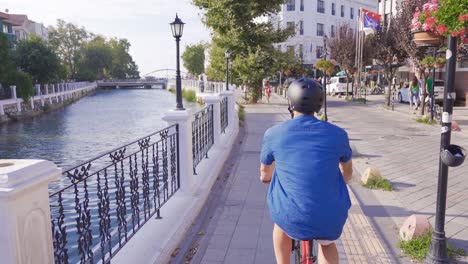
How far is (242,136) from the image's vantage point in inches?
509

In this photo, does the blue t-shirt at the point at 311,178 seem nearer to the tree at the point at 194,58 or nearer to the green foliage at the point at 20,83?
the green foliage at the point at 20,83

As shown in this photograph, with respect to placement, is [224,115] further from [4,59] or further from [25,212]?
[4,59]

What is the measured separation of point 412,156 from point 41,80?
4064 cm

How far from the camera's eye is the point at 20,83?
103ft

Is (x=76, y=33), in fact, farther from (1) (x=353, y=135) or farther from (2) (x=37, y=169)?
(2) (x=37, y=169)

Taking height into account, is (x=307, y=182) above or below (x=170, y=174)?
above

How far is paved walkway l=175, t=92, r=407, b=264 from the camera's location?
423cm

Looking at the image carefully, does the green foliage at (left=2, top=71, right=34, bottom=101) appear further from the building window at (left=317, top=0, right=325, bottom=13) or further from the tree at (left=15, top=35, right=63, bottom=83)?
the building window at (left=317, top=0, right=325, bottom=13)

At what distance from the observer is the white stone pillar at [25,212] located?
2135 mm

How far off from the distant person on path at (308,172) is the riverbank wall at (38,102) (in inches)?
1152

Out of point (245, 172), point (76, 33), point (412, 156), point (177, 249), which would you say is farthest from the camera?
point (76, 33)

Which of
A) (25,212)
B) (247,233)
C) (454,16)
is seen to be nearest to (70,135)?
(247,233)

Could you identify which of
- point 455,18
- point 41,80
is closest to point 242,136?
point 455,18

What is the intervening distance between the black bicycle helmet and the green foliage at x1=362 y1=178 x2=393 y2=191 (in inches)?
180
